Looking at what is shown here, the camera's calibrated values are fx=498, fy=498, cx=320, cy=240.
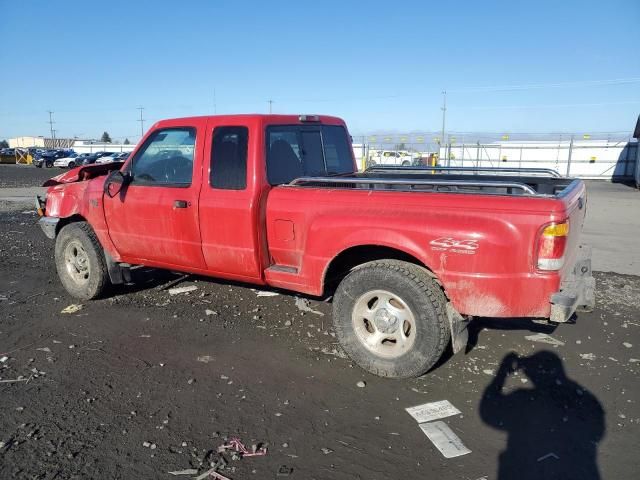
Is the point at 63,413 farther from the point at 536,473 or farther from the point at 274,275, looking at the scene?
the point at 536,473

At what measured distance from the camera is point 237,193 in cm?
443

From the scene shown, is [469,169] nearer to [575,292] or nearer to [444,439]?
[575,292]

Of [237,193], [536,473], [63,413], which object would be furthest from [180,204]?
[536,473]

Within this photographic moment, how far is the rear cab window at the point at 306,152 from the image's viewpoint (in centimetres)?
462

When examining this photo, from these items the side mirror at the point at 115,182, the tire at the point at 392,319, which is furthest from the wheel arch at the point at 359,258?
the side mirror at the point at 115,182

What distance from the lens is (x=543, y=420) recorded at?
3348 millimetres

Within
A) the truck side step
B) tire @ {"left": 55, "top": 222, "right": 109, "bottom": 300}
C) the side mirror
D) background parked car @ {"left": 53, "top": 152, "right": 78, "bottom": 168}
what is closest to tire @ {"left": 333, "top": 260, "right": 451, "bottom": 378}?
the truck side step

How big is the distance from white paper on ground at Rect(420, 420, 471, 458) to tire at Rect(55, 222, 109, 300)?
4.10 metres

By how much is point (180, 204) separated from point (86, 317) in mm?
1759

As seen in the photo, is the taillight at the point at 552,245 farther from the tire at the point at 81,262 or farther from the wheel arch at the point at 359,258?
the tire at the point at 81,262

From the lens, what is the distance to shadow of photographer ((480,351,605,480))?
287cm

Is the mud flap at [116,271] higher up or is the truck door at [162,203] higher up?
the truck door at [162,203]

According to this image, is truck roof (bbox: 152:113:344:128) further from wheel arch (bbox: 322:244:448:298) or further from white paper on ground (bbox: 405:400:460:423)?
white paper on ground (bbox: 405:400:460:423)

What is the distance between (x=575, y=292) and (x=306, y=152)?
2.80 m
